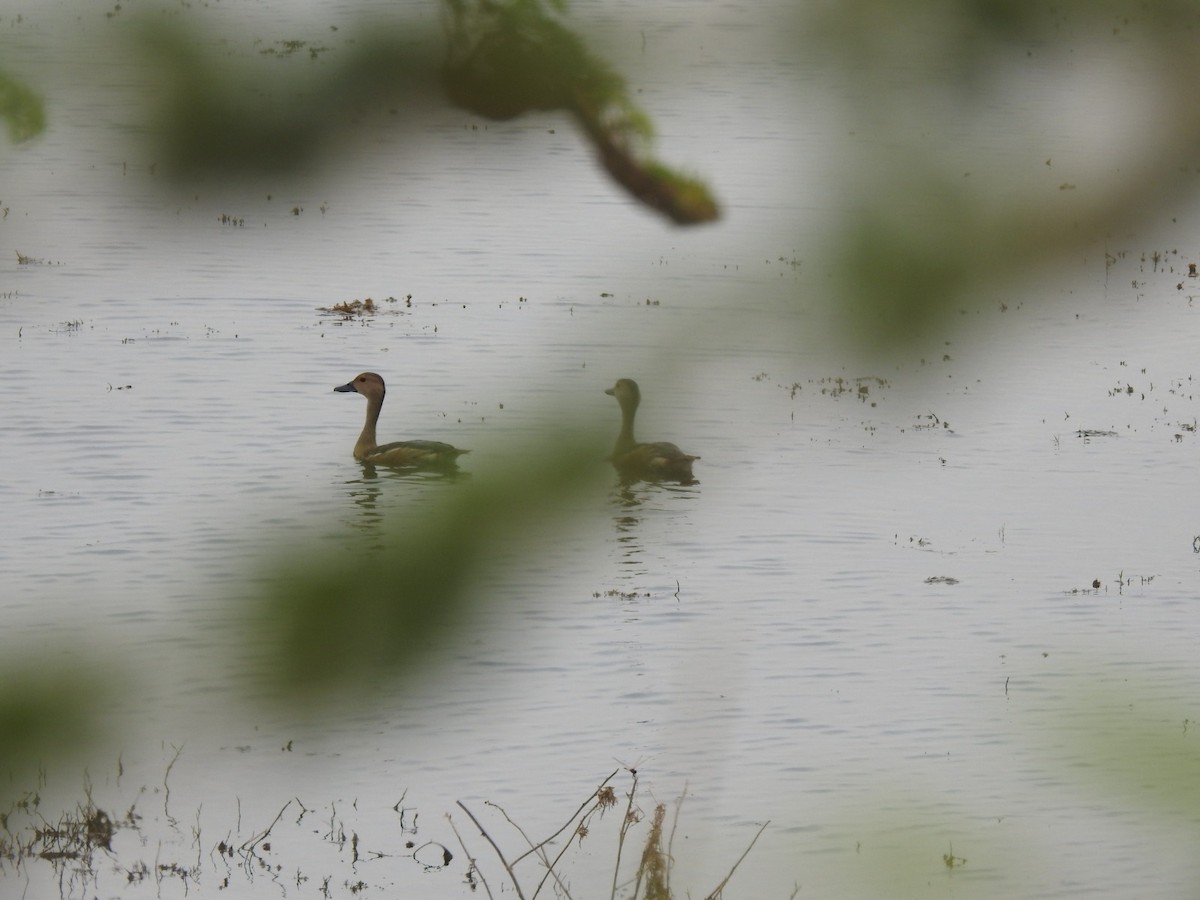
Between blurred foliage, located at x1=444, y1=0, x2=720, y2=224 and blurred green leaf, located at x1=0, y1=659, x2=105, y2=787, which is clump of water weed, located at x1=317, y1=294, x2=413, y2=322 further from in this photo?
blurred foliage, located at x1=444, y1=0, x2=720, y2=224

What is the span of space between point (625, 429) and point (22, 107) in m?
0.42

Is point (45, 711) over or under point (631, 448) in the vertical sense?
under

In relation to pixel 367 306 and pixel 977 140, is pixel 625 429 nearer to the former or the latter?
pixel 977 140

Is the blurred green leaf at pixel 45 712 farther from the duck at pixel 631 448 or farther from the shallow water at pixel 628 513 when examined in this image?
the duck at pixel 631 448

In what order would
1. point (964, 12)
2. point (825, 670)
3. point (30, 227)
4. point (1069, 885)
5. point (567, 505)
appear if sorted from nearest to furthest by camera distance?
point (964, 12)
point (567, 505)
point (30, 227)
point (1069, 885)
point (825, 670)

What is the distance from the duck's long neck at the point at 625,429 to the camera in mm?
1211

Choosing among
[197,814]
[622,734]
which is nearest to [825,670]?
[622,734]

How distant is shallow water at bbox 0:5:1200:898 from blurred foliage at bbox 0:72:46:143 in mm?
14

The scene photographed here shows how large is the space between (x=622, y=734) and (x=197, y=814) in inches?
84.7

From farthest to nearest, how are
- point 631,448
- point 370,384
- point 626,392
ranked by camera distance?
point 370,384 < point 631,448 < point 626,392

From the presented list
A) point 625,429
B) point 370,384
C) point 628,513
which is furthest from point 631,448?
point 370,384

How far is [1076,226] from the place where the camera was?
112 cm

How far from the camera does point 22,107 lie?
126 centimetres

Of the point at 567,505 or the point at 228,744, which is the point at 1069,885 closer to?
the point at 228,744
